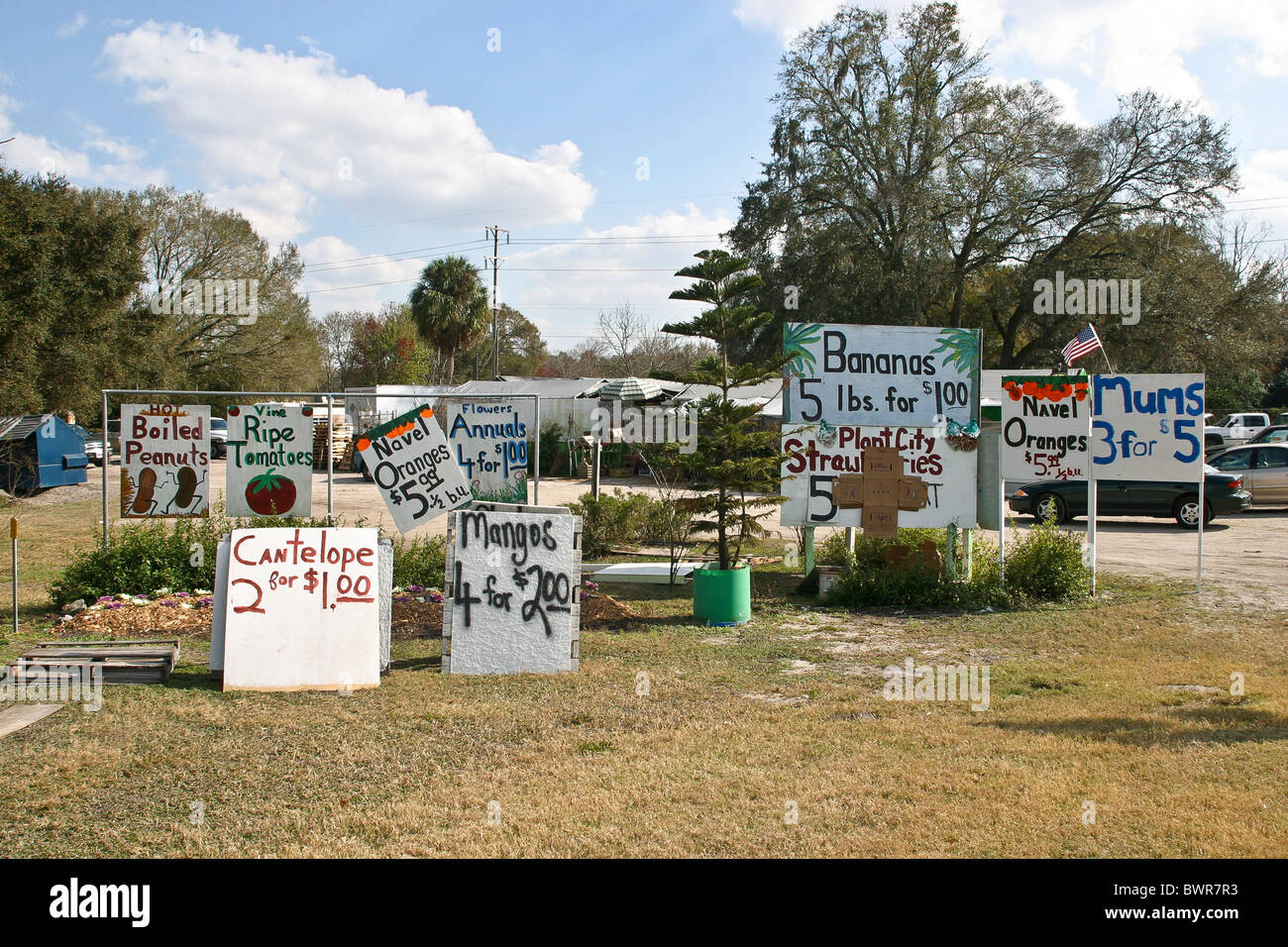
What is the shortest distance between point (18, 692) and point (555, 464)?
92.3 feet

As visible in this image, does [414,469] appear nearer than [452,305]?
Yes

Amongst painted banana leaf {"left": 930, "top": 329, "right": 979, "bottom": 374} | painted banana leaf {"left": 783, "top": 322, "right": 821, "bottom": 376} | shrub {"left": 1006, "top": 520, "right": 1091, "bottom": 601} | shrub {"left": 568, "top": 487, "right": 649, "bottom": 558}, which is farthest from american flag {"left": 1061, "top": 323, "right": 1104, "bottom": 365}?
shrub {"left": 568, "top": 487, "right": 649, "bottom": 558}

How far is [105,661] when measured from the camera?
7457mm

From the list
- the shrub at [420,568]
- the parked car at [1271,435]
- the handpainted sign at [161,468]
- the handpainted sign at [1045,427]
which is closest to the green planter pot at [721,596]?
the shrub at [420,568]

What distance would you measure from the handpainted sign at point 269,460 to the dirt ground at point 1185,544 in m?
2.53

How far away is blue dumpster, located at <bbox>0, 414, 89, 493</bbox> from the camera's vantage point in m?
23.6

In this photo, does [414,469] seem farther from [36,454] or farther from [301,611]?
[36,454]

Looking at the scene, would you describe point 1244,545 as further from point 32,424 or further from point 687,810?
point 32,424

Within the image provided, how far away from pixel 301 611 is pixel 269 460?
412cm

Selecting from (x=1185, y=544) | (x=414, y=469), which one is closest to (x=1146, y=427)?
(x=1185, y=544)

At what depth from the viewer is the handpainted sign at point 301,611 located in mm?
7168

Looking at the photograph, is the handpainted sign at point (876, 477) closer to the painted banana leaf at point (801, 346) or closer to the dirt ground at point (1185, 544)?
the painted banana leaf at point (801, 346)

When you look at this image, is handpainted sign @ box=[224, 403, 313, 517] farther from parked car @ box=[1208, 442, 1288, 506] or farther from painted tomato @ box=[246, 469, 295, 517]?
parked car @ box=[1208, 442, 1288, 506]
